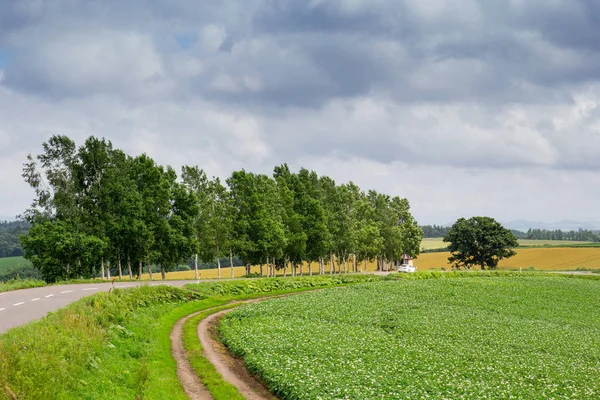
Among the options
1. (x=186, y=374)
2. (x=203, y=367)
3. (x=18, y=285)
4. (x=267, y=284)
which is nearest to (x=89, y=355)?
(x=186, y=374)

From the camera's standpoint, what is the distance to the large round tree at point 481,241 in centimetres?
13612

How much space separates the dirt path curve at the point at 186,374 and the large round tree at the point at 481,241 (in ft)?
378

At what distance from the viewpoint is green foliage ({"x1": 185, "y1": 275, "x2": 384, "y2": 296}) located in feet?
197

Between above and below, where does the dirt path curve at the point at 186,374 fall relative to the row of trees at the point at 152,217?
below

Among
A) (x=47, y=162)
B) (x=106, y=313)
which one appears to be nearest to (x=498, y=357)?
(x=106, y=313)

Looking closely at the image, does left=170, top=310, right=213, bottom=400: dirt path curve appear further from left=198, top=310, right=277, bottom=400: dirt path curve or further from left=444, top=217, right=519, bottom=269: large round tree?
left=444, top=217, right=519, bottom=269: large round tree

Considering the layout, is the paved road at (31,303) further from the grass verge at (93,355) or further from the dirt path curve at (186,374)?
the dirt path curve at (186,374)

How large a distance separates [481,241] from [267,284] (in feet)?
288

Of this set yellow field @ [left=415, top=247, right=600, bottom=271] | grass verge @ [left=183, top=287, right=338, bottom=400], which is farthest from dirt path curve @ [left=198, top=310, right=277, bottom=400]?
yellow field @ [left=415, top=247, right=600, bottom=271]

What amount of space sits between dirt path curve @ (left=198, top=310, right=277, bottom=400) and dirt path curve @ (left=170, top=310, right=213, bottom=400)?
146 centimetres

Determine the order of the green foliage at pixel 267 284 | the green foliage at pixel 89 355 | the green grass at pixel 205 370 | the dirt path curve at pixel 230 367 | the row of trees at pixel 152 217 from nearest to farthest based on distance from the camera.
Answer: the green foliage at pixel 89 355
the green grass at pixel 205 370
the dirt path curve at pixel 230 367
the green foliage at pixel 267 284
the row of trees at pixel 152 217

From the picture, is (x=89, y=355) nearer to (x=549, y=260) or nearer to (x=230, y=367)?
(x=230, y=367)

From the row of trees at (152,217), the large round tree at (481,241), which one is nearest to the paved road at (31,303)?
the row of trees at (152,217)

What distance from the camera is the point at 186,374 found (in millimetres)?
27719
